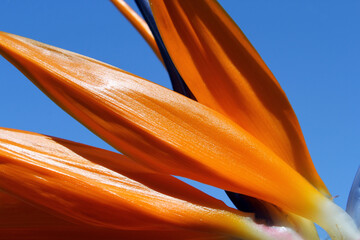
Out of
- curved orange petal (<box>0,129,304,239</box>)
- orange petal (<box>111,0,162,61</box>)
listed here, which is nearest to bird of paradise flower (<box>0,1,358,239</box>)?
curved orange petal (<box>0,129,304,239</box>)

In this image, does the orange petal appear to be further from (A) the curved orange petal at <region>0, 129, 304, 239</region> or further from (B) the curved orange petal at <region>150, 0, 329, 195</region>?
(A) the curved orange petal at <region>0, 129, 304, 239</region>

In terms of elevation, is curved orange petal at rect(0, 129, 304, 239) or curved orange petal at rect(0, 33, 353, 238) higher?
curved orange petal at rect(0, 33, 353, 238)

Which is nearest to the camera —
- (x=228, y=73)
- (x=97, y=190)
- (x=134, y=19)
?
(x=97, y=190)

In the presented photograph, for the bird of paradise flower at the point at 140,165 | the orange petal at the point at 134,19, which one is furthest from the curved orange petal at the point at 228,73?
the orange petal at the point at 134,19

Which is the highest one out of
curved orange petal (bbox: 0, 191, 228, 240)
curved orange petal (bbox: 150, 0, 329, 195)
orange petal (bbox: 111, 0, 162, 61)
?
orange petal (bbox: 111, 0, 162, 61)

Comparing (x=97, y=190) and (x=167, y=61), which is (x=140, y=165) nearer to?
(x=97, y=190)

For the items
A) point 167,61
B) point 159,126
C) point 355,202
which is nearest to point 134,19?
point 167,61
